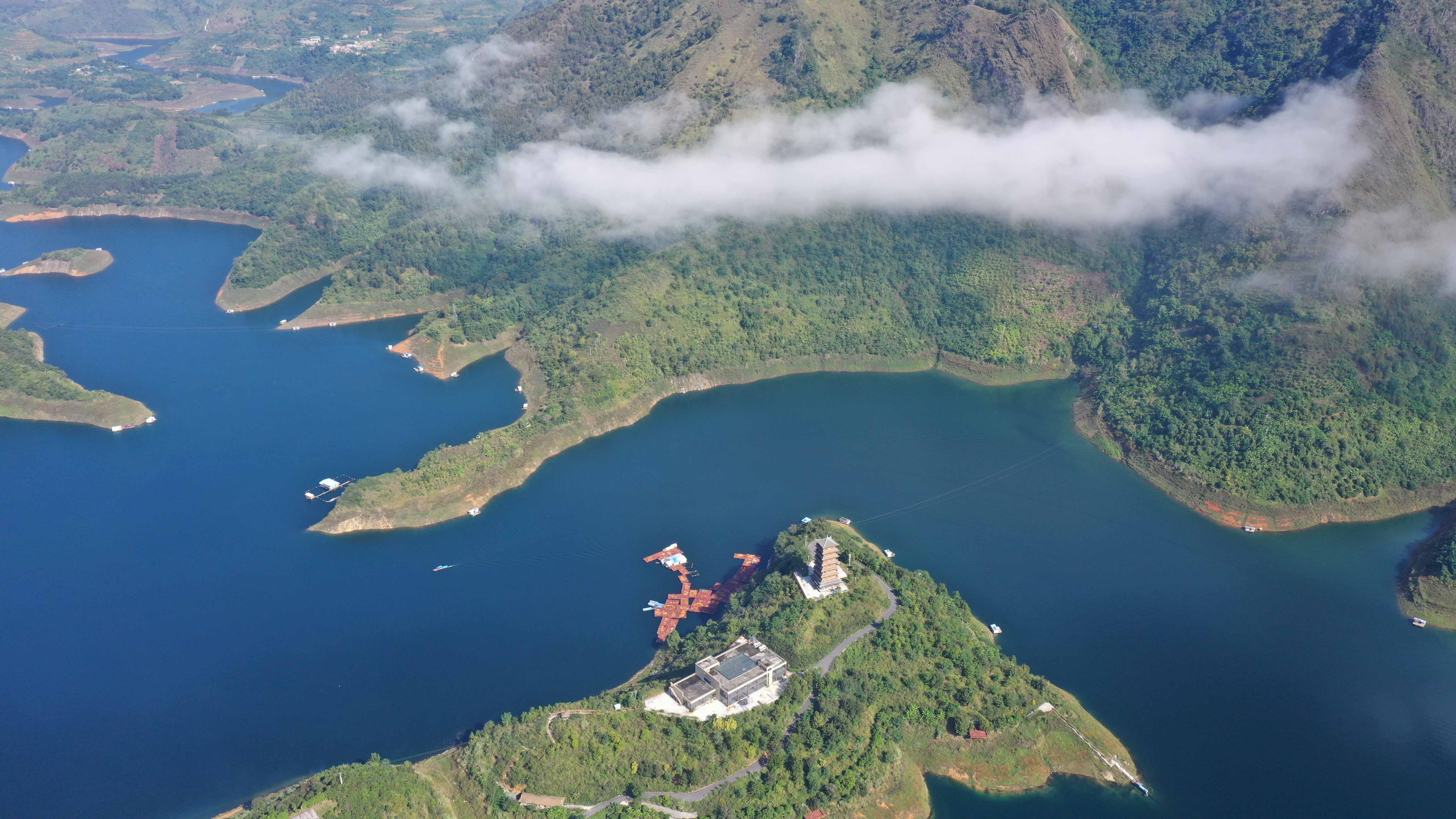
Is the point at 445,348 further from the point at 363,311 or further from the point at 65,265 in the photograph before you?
the point at 65,265

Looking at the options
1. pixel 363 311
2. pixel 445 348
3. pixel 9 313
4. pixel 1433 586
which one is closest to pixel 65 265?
pixel 9 313

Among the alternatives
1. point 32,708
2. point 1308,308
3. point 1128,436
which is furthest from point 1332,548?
point 32,708

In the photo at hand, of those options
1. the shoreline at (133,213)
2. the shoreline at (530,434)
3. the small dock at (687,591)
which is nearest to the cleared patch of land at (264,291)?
the shoreline at (133,213)

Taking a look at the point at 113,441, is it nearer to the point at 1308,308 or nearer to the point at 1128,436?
the point at 1128,436

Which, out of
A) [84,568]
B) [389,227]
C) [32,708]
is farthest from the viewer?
[389,227]

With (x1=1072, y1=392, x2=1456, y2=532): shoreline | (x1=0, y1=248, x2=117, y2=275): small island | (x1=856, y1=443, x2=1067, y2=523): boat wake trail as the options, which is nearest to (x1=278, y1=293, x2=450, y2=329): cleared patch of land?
(x1=0, y1=248, x2=117, y2=275): small island

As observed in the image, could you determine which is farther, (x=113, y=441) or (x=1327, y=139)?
(x=1327, y=139)
